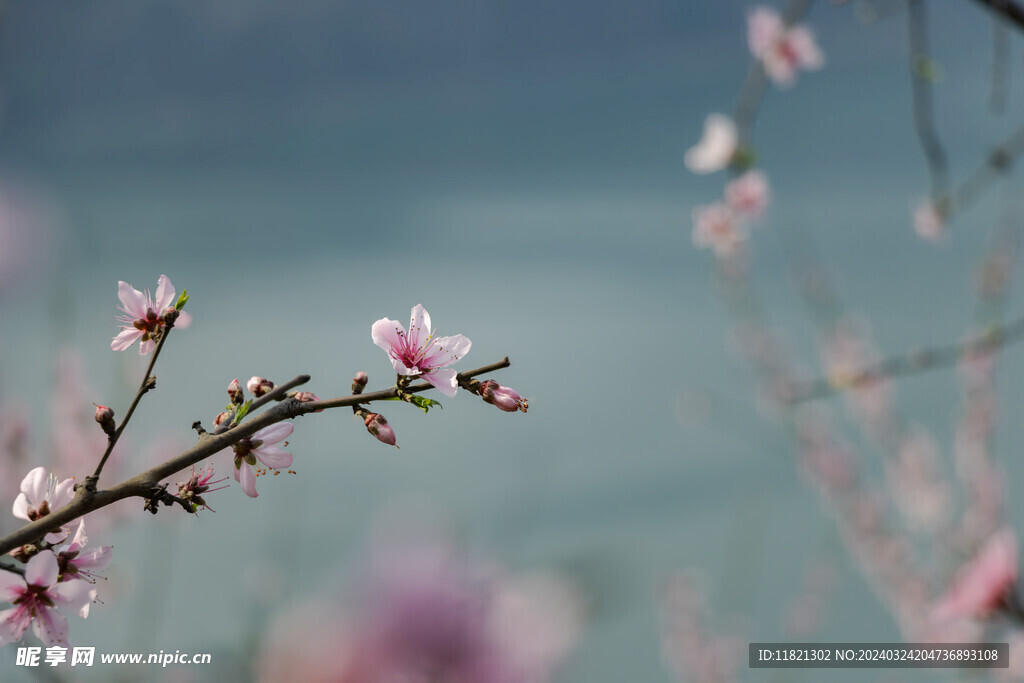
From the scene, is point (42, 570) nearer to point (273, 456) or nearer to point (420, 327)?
point (273, 456)

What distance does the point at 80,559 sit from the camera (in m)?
1.56

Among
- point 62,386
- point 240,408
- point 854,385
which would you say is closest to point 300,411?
point 240,408

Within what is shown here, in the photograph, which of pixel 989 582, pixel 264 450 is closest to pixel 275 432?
pixel 264 450

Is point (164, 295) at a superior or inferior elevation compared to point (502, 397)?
superior

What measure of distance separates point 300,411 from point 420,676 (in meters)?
0.65

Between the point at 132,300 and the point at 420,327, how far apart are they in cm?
65

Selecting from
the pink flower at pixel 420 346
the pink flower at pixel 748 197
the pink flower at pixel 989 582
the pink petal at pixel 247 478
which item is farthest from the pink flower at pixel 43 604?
the pink flower at pixel 748 197

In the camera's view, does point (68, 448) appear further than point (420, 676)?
Yes

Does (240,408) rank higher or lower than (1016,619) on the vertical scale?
higher

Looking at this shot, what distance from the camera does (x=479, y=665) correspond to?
98cm

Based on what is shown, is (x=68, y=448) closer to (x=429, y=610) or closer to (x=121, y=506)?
(x=121, y=506)

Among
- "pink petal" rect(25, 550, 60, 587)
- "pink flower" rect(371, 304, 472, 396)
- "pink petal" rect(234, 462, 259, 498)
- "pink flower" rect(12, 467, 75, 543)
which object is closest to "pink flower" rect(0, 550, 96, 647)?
"pink petal" rect(25, 550, 60, 587)

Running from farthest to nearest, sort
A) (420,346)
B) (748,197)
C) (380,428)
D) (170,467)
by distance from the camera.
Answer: (748,197) < (420,346) < (380,428) < (170,467)

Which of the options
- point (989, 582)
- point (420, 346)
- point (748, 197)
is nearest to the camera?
point (420, 346)
